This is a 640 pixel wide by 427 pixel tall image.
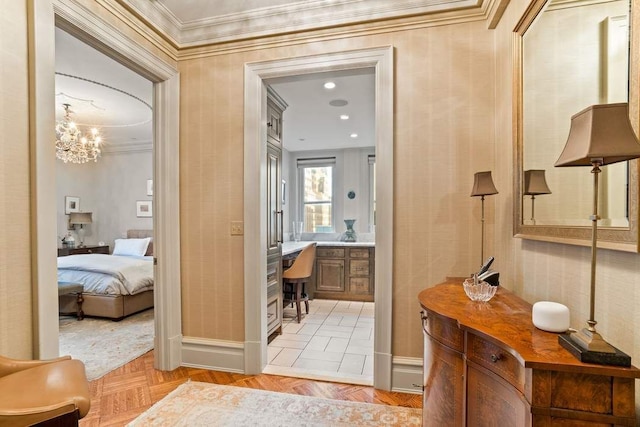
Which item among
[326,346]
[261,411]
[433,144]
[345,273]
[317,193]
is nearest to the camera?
[261,411]

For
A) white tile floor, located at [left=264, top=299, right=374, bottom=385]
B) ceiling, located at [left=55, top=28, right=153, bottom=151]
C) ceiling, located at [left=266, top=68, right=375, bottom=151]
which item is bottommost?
white tile floor, located at [left=264, top=299, right=374, bottom=385]

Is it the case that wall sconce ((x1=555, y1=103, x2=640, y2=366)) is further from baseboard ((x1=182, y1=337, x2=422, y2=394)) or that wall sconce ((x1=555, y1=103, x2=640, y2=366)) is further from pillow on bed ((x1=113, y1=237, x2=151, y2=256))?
pillow on bed ((x1=113, y1=237, x2=151, y2=256))

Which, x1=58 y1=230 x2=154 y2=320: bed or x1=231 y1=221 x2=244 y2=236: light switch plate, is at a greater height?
x1=231 y1=221 x2=244 y2=236: light switch plate

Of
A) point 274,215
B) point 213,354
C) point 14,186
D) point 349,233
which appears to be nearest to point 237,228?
point 274,215

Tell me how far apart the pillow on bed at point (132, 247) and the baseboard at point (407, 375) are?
17.2ft

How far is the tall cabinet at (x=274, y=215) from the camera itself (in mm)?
3186

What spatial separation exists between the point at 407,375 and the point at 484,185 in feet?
4.75

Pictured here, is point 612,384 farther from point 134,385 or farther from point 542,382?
point 134,385

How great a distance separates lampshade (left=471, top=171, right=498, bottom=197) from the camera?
188cm

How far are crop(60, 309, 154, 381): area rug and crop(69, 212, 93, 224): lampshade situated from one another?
2.97 metres

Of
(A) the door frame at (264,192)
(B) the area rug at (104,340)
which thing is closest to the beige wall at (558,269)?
(A) the door frame at (264,192)

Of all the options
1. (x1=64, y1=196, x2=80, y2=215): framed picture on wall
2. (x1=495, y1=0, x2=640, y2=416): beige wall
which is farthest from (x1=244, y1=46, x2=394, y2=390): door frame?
(x1=64, y1=196, x2=80, y2=215): framed picture on wall

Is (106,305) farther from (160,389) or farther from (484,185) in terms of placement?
(484,185)

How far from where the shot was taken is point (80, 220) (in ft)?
21.2
